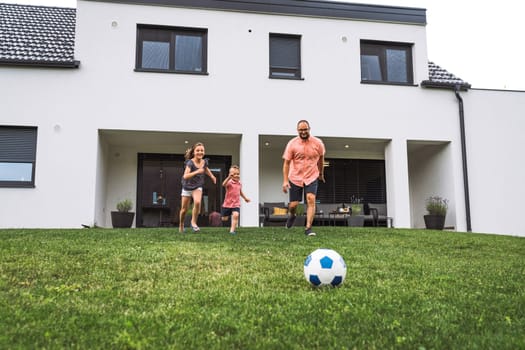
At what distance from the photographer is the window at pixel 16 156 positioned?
500 inches

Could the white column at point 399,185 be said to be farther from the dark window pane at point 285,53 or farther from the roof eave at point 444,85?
the dark window pane at point 285,53

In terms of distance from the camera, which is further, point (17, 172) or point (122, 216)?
point (122, 216)

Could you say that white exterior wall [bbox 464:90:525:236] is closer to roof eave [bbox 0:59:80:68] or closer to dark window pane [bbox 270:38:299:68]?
dark window pane [bbox 270:38:299:68]

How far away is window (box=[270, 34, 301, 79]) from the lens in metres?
14.6

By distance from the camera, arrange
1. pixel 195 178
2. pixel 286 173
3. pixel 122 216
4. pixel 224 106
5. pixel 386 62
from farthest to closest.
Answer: pixel 386 62 < pixel 224 106 < pixel 122 216 < pixel 195 178 < pixel 286 173

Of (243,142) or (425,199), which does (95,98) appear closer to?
(243,142)

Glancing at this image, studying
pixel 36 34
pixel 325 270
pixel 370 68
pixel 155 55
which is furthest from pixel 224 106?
pixel 325 270

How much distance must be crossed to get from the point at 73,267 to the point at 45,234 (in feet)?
11.7

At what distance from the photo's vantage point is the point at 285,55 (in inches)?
581

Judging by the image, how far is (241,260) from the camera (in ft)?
18.9

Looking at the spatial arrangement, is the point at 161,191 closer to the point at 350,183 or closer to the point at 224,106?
the point at 224,106

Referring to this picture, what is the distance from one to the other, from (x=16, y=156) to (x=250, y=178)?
6.24 meters

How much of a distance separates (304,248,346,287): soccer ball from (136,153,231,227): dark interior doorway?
11448 mm

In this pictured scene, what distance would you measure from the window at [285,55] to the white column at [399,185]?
3.69m
